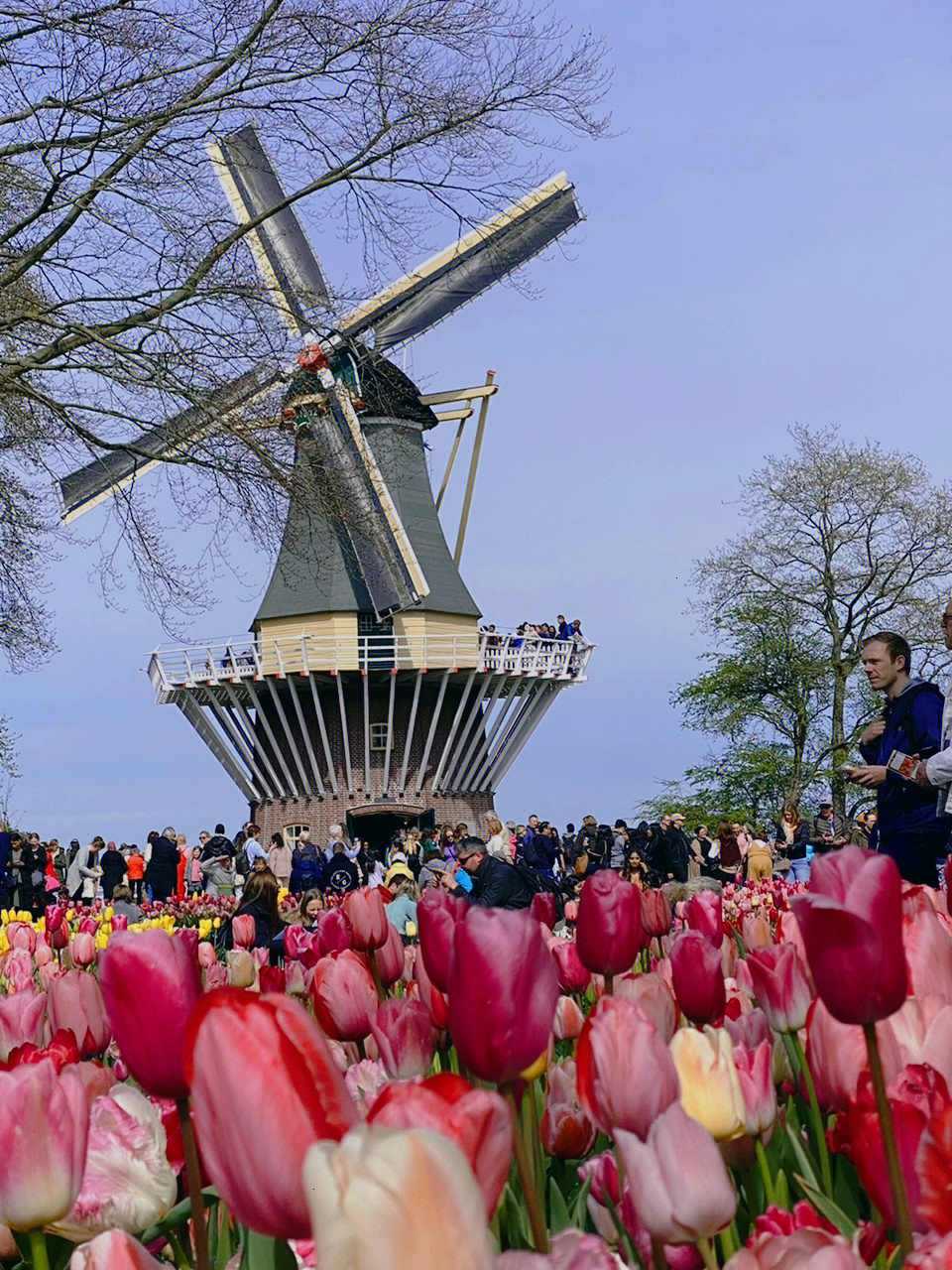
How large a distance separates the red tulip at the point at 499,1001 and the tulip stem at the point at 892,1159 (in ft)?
0.82

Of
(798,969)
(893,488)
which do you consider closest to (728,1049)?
(798,969)

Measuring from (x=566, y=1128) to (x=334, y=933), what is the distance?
4.04 ft

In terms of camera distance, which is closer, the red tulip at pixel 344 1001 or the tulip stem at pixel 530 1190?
the tulip stem at pixel 530 1190

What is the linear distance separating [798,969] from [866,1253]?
82 cm

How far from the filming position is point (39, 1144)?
1106 mm

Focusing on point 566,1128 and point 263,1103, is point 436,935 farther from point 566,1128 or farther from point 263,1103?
point 263,1103

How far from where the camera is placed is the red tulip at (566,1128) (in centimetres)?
168

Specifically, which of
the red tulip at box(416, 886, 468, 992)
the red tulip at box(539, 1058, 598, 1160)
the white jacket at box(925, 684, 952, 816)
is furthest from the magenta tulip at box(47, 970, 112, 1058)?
the white jacket at box(925, 684, 952, 816)

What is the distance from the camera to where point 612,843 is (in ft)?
61.1

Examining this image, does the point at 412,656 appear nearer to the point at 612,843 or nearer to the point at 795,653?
the point at 795,653

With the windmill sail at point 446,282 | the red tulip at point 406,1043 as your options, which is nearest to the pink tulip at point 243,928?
the red tulip at point 406,1043

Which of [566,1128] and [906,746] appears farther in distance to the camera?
[906,746]

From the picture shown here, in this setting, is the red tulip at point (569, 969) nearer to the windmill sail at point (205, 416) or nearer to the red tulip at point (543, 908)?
the red tulip at point (543, 908)

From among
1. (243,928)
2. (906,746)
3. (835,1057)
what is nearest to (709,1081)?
(835,1057)
